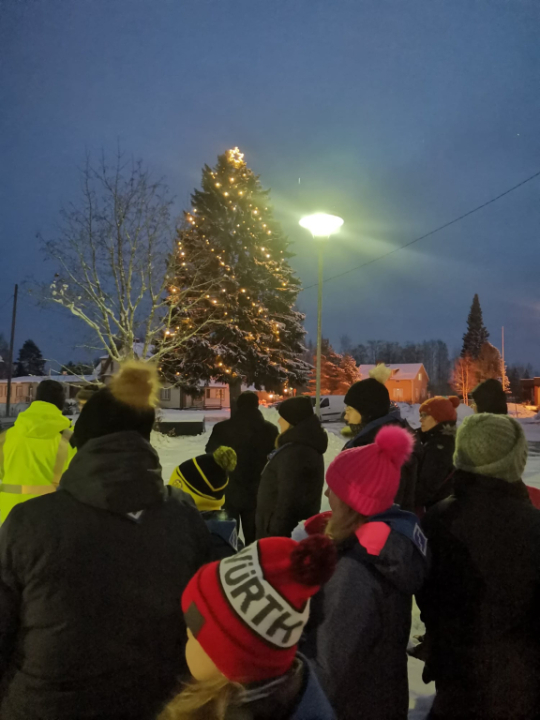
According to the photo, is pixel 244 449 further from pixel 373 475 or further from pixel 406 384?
pixel 406 384

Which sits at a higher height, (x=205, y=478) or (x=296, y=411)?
(x=296, y=411)

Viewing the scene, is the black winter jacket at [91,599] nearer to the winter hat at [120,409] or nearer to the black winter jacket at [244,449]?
the winter hat at [120,409]

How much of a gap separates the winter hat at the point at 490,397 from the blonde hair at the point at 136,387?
12.8 ft

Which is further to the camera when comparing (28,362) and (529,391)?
(28,362)

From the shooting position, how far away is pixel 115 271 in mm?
14727

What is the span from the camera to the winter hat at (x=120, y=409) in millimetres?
1821

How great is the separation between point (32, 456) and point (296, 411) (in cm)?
208

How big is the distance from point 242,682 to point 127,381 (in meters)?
1.23

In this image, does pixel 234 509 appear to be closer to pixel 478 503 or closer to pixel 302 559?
pixel 478 503

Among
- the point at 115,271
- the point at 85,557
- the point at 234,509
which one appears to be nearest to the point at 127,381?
the point at 85,557

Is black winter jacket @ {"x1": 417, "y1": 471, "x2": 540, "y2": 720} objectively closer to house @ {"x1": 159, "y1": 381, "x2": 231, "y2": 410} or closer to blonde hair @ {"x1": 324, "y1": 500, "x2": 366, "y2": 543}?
blonde hair @ {"x1": 324, "y1": 500, "x2": 366, "y2": 543}

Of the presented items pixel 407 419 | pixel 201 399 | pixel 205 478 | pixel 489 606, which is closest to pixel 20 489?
pixel 205 478

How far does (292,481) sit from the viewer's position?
3596mm

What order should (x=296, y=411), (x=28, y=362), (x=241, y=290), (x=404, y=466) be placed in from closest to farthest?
1. (x=404, y=466)
2. (x=296, y=411)
3. (x=241, y=290)
4. (x=28, y=362)
